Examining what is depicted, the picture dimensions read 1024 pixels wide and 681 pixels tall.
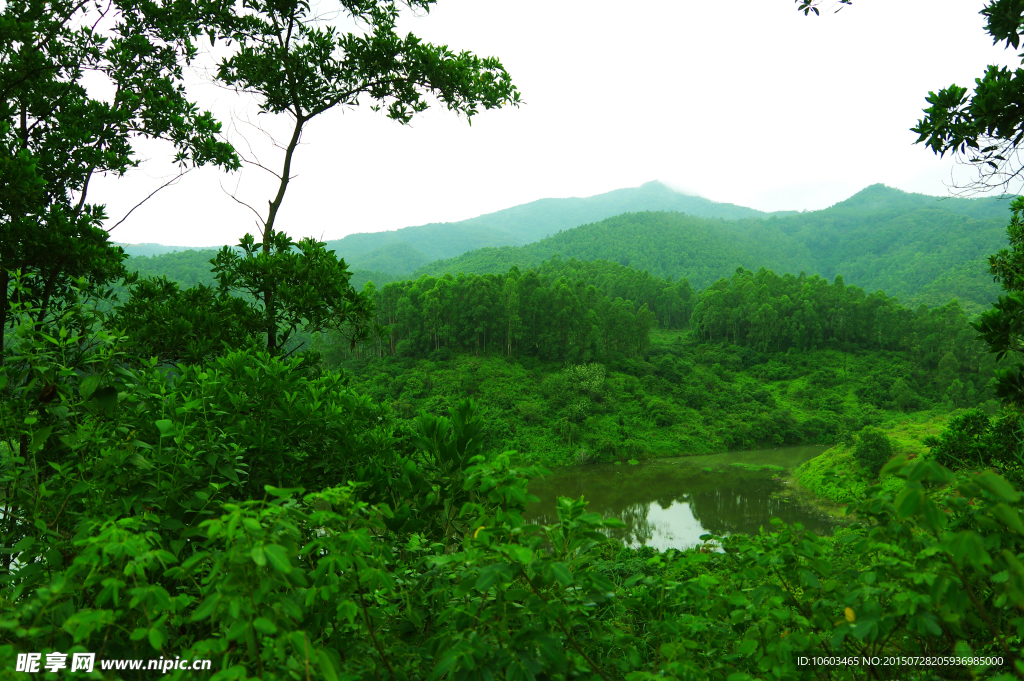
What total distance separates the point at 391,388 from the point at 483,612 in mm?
32492

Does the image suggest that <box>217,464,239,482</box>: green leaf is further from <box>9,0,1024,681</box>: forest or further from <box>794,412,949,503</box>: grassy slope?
<box>794,412,949,503</box>: grassy slope

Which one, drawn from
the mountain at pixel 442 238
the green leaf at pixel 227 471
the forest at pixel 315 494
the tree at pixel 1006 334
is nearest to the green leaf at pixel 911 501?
the forest at pixel 315 494

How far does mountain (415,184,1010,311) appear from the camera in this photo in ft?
236

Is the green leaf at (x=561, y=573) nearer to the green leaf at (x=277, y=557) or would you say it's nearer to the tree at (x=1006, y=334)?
the green leaf at (x=277, y=557)

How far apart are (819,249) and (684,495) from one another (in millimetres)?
113691

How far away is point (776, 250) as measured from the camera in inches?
4405

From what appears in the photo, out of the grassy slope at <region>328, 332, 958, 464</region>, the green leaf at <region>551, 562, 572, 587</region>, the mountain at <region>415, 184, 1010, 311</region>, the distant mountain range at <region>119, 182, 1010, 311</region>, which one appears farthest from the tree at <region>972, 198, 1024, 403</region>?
the mountain at <region>415, 184, 1010, 311</region>

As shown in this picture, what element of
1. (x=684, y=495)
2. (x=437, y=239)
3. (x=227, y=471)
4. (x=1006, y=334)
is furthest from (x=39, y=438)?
(x=437, y=239)

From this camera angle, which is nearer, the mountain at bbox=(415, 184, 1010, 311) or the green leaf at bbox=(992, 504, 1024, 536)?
the green leaf at bbox=(992, 504, 1024, 536)

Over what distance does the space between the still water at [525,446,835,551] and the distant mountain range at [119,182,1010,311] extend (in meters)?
32.9

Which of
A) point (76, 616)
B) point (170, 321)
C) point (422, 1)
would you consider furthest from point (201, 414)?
point (422, 1)

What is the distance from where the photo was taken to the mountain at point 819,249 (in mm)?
A: 71938

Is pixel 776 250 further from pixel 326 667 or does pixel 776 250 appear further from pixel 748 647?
pixel 326 667

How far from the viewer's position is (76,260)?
331 centimetres
